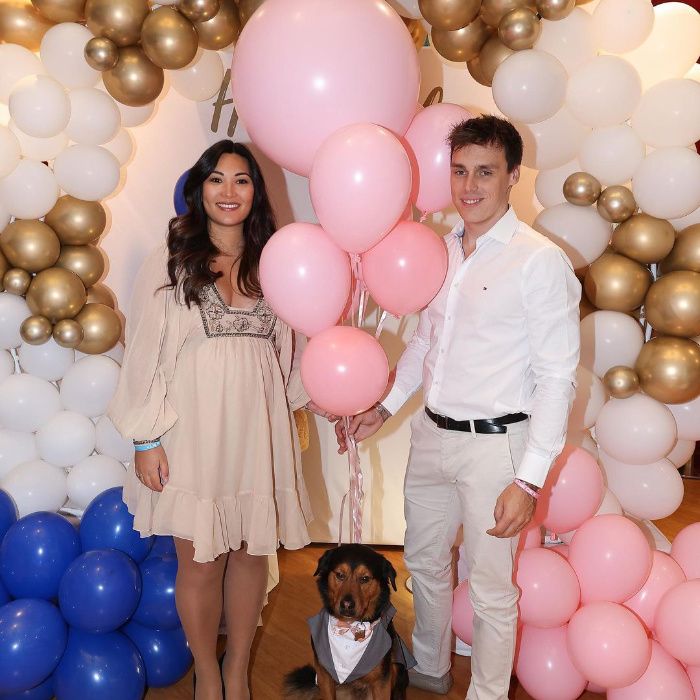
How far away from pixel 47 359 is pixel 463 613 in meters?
1.60

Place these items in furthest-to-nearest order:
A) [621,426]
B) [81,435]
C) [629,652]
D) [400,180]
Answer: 1. [81,435]
2. [621,426]
3. [629,652]
4. [400,180]

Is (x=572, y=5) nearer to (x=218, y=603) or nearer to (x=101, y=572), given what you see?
(x=218, y=603)

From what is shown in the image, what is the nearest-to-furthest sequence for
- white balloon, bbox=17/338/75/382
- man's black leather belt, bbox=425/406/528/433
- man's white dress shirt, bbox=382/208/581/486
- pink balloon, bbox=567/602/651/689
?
man's white dress shirt, bbox=382/208/581/486, man's black leather belt, bbox=425/406/528/433, pink balloon, bbox=567/602/651/689, white balloon, bbox=17/338/75/382

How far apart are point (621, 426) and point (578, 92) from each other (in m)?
1.05

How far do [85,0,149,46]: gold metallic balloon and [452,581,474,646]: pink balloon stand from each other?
200 cm

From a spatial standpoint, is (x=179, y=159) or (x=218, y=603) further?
(x=179, y=159)

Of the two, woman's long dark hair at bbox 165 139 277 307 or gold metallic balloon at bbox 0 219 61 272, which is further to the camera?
gold metallic balloon at bbox 0 219 61 272

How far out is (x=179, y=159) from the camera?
2822mm

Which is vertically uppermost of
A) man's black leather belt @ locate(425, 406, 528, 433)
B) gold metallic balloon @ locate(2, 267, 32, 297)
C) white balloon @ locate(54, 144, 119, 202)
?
white balloon @ locate(54, 144, 119, 202)

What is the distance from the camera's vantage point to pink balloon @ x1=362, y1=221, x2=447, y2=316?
1789 mm

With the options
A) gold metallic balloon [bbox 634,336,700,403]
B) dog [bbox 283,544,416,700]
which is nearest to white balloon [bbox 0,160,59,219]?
dog [bbox 283,544,416,700]

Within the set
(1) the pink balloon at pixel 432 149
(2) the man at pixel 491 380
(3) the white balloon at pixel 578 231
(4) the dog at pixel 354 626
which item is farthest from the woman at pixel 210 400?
(3) the white balloon at pixel 578 231

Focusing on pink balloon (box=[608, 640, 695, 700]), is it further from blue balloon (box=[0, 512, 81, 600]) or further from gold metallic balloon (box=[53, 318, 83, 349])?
gold metallic balloon (box=[53, 318, 83, 349])

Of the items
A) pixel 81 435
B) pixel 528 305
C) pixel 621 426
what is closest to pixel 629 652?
pixel 621 426
